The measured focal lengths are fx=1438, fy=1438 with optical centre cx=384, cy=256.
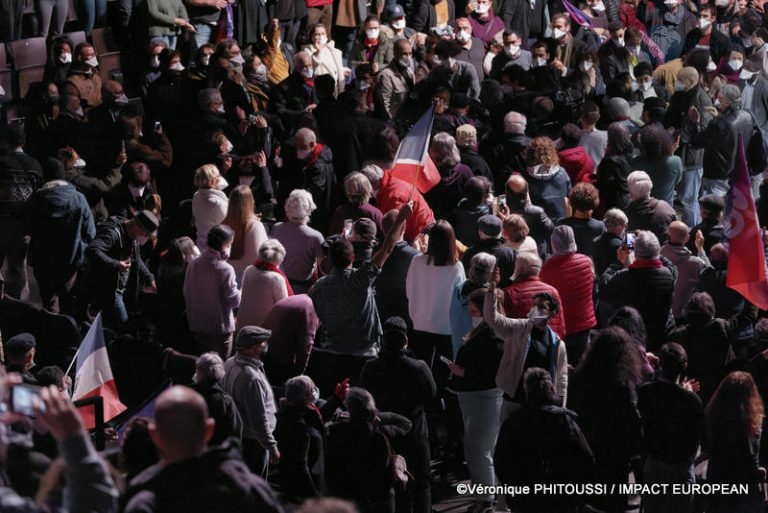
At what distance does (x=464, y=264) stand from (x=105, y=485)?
18.3ft

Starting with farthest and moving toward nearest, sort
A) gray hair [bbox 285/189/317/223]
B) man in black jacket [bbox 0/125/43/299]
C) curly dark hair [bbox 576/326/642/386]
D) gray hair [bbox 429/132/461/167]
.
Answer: gray hair [bbox 429/132/461/167] < man in black jacket [bbox 0/125/43/299] < gray hair [bbox 285/189/317/223] < curly dark hair [bbox 576/326/642/386]

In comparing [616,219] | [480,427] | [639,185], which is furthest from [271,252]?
[639,185]

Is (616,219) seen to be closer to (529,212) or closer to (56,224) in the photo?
(529,212)

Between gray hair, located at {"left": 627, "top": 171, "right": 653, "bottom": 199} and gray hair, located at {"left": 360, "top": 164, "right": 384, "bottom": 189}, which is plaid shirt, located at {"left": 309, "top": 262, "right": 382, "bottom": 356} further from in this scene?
gray hair, located at {"left": 627, "top": 171, "right": 653, "bottom": 199}

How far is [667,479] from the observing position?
26.6 ft

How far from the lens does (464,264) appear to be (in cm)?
1047

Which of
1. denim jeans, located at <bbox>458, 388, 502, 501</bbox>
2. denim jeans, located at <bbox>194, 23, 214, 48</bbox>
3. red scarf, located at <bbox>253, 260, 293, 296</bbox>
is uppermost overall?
denim jeans, located at <bbox>194, 23, 214, 48</bbox>

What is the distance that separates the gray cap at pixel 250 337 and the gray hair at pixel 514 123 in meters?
4.82

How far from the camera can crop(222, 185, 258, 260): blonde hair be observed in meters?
10.4

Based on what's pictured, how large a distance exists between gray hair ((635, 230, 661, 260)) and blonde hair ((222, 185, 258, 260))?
2765 mm

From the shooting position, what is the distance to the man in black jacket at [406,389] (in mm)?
8586

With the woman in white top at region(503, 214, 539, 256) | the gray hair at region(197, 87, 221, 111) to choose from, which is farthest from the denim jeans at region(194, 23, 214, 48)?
the woman in white top at region(503, 214, 539, 256)

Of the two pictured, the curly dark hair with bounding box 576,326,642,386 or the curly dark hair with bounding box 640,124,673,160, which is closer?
the curly dark hair with bounding box 576,326,642,386

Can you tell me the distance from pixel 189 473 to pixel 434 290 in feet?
15.1
